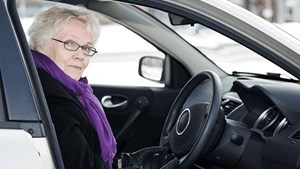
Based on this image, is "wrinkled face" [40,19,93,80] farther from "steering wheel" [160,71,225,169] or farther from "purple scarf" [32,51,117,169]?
"steering wheel" [160,71,225,169]

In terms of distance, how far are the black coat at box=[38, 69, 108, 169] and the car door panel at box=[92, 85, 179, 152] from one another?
1.31 meters

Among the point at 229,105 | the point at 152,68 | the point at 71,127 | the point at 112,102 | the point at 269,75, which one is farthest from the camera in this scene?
the point at 152,68

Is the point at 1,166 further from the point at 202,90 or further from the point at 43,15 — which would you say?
the point at 202,90

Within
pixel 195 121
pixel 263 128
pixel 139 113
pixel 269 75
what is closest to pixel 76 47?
pixel 195 121

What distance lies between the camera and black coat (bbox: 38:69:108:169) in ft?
8.02

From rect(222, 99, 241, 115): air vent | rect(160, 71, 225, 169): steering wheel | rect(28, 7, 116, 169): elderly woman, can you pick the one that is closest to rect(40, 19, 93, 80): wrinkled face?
rect(28, 7, 116, 169): elderly woman

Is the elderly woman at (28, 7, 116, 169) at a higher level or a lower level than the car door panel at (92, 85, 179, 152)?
higher

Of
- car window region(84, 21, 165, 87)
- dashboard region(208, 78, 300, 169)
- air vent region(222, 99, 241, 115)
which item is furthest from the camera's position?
car window region(84, 21, 165, 87)

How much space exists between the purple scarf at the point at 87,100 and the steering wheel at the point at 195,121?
1.12ft

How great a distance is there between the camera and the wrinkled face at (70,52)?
8.71 feet

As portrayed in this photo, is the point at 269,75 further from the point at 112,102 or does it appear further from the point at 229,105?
the point at 112,102

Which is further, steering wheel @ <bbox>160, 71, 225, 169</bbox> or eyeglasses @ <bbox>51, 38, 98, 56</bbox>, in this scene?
steering wheel @ <bbox>160, 71, 225, 169</bbox>

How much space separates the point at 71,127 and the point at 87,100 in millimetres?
266

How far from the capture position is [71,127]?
97.8 inches
